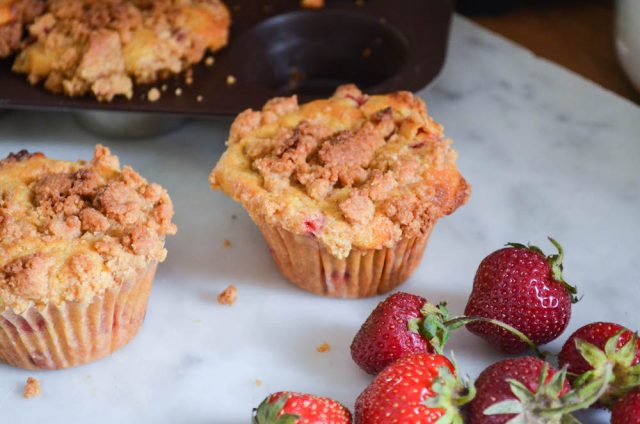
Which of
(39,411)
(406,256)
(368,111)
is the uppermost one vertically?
(368,111)

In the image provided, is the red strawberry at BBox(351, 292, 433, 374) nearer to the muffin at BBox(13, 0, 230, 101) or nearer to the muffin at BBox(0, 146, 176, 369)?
the muffin at BBox(0, 146, 176, 369)

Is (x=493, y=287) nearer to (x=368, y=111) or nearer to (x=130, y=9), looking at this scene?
(x=368, y=111)

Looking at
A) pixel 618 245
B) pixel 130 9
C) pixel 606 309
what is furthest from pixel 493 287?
pixel 130 9

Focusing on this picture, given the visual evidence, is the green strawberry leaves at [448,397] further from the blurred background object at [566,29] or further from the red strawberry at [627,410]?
the blurred background object at [566,29]

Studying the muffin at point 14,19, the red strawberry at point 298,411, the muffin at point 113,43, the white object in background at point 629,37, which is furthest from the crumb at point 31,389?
the white object in background at point 629,37

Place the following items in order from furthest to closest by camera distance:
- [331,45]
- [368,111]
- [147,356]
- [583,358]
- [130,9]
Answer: [331,45] → [130,9] → [368,111] → [147,356] → [583,358]

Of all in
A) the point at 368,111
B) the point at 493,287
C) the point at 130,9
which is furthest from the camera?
the point at 130,9

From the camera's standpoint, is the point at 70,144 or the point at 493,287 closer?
the point at 493,287

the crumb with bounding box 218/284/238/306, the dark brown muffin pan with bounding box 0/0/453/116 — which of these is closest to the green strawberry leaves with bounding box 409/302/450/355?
the crumb with bounding box 218/284/238/306
